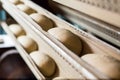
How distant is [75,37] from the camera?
105cm

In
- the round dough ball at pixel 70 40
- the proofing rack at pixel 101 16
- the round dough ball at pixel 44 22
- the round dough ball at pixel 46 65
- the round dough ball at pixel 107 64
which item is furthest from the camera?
the round dough ball at pixel 44 22

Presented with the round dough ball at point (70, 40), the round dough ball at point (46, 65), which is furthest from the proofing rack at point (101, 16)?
the round dough ball at point (46, 65)

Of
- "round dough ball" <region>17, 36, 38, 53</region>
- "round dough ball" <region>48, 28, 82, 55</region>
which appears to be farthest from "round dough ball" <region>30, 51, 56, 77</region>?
"round dough ball" <region>17, 36, 38, 53</region>

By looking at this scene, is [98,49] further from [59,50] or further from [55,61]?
[55,61]

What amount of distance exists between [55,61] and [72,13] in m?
0.40

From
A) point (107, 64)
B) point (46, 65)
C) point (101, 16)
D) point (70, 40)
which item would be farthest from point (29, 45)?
point (107, 64)

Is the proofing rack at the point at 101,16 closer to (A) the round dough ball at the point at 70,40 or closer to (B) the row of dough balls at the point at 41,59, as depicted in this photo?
(A) the round dough ball at the point at 70,40

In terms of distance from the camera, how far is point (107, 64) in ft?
2.38

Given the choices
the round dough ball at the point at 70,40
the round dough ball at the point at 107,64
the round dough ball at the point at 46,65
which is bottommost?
the round dough ball at the point at 46,65

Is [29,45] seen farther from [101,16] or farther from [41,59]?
[101,16]

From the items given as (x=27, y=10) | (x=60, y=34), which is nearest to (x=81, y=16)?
(x=60, y=34)

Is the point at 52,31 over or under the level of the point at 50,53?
over

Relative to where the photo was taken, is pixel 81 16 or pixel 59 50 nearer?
pixel 59 50

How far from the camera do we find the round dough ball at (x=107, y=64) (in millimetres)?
678
